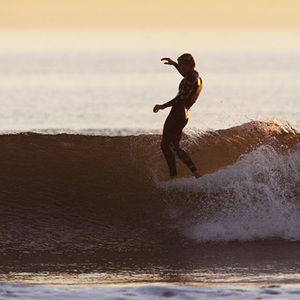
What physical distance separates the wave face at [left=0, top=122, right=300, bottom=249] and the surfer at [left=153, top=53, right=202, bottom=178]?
0.47 m

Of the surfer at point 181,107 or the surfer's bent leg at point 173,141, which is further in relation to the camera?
the surfer's bent leg at point 173,141

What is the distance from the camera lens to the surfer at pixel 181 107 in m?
11.5

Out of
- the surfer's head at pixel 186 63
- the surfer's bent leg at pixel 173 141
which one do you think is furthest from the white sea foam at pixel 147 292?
the surfer's head at pixel 186 63

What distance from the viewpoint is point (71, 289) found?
8633mm

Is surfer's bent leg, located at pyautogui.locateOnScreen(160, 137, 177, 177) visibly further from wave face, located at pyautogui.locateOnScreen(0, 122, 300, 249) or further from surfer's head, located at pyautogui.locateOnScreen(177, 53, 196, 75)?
surfer's head, located at pyautogui.locateOnScreen(177, 53, 196, 75)

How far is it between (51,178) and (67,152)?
870 millimetres

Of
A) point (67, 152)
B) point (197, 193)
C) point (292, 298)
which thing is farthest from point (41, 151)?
point (292, 298)

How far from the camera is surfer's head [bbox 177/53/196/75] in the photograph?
37.5ft

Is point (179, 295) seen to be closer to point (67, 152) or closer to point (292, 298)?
point (292, 298)

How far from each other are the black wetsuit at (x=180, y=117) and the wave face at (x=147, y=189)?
1.58 feet

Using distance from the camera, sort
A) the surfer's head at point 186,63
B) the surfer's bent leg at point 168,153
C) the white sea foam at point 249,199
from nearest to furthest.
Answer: the white sea foam at point 249,199
the surfer's head at point 186,63
the surfer's bent leg at point 168,153

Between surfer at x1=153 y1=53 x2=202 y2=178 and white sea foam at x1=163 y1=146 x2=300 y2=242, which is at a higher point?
surfer at x1=153 y1=53 x2=202 y2=178

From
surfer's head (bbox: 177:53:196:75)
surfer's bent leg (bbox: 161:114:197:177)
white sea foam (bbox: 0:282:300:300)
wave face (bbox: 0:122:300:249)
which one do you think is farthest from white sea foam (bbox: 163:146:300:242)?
white sea foam (bbox: 0:282:300:300)

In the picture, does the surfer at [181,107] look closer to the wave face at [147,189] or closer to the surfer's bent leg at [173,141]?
the surfer's bent leg at [173,141]
